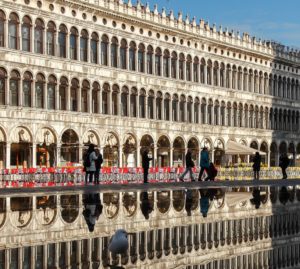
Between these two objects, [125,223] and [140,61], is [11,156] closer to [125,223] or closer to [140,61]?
[140,61]

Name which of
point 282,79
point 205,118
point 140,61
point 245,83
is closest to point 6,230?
point 140,61

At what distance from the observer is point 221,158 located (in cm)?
6203

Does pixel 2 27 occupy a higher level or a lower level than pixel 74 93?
higher

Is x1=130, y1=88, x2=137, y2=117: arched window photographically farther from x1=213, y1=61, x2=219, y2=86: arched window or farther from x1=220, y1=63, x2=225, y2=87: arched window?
x1=220, y1=63, x2=225, y2=87: arched window

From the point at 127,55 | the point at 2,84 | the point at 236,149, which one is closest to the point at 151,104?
the point at 127,55

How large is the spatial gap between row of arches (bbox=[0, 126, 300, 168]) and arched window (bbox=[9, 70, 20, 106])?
5.08 feet

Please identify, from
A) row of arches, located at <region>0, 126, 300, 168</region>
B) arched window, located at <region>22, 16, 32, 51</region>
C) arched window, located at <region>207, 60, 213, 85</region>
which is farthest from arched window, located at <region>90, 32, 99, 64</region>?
arched window, located at <region>207, 60, 213, 85</region>

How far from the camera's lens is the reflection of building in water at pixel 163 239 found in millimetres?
6961

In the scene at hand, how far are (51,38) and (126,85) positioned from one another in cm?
797

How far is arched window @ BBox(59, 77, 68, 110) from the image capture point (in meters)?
45.4

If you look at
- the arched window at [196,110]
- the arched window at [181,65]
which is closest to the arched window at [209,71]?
the arched window at [196,110]

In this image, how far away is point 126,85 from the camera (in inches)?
2012

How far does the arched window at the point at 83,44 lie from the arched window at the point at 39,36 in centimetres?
382

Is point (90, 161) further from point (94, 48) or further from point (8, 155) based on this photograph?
point (94, 48)
